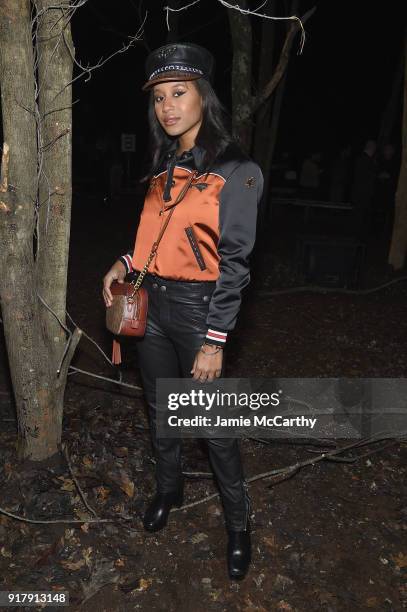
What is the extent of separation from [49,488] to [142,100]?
27.5 m

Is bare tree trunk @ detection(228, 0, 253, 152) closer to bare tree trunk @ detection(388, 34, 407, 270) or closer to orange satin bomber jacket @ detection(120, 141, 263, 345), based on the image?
bare tree trunk @ detection(388, 34, 407, 270)

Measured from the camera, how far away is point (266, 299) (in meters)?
8.52

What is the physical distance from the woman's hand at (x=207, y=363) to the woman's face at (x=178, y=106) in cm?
108

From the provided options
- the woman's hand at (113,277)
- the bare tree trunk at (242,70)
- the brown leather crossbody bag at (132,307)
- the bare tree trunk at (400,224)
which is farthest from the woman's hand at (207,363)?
the bare tree trunk at (400,224)

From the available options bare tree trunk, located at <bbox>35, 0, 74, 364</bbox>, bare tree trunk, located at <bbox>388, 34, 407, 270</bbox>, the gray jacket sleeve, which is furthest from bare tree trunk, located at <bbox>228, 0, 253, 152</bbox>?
the gray jacket sleeve

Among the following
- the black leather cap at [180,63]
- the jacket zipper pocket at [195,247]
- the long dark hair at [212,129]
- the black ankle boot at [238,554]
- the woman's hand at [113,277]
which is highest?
the black leather cap at [180,63]

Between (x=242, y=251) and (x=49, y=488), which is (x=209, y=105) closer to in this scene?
(x=242, y=251)

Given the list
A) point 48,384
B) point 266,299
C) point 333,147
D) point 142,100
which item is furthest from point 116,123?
point 48,384

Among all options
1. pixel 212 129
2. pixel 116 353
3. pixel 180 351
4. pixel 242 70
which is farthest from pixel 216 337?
pixel 242 70

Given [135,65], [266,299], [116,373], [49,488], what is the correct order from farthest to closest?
[135,65], [266,299], [116,373], [49,488]

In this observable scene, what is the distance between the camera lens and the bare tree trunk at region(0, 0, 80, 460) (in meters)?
2.90

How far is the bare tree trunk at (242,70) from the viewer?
7621 mm

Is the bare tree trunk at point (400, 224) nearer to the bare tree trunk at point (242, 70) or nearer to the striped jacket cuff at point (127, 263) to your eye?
the bare tree trunk at point (242, 70)

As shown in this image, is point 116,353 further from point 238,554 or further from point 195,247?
point 238,554
